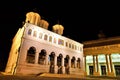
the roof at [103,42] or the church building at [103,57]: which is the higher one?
the roof at [103,42]

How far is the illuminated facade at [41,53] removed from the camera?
17328 mm

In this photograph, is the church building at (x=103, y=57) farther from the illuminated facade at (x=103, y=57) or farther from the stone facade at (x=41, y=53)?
the stone facade at (x=41, y=53)

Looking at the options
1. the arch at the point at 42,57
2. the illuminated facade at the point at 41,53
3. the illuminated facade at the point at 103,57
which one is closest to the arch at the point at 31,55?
the illuminated facade at the point at 41,53

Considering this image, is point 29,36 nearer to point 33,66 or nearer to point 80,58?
point 33,66

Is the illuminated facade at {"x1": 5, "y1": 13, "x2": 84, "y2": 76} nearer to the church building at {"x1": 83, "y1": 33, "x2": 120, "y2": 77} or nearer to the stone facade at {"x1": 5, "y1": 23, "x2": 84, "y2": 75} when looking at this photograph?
the stone facade at {"x1": 5, "y1": 23, "x2": 84, "y2": 75}

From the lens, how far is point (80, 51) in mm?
26641

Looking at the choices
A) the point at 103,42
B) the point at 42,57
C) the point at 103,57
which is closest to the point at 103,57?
the point at 103,57

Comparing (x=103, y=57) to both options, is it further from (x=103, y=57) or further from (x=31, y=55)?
(x=31, y=55)

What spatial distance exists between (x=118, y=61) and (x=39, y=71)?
60.0ft

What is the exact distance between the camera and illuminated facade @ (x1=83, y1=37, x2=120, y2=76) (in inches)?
991

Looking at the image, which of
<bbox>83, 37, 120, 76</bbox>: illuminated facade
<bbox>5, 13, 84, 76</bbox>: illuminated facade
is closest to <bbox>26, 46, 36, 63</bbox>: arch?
<bbox>5, 13, 84, 76</bbox>: illuminated facade

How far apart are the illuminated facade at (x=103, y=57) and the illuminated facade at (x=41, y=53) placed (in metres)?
3.48

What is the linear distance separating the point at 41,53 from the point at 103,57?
15471mm

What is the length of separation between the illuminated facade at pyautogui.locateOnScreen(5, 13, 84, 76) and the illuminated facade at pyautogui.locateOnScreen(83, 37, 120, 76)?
348 cm
